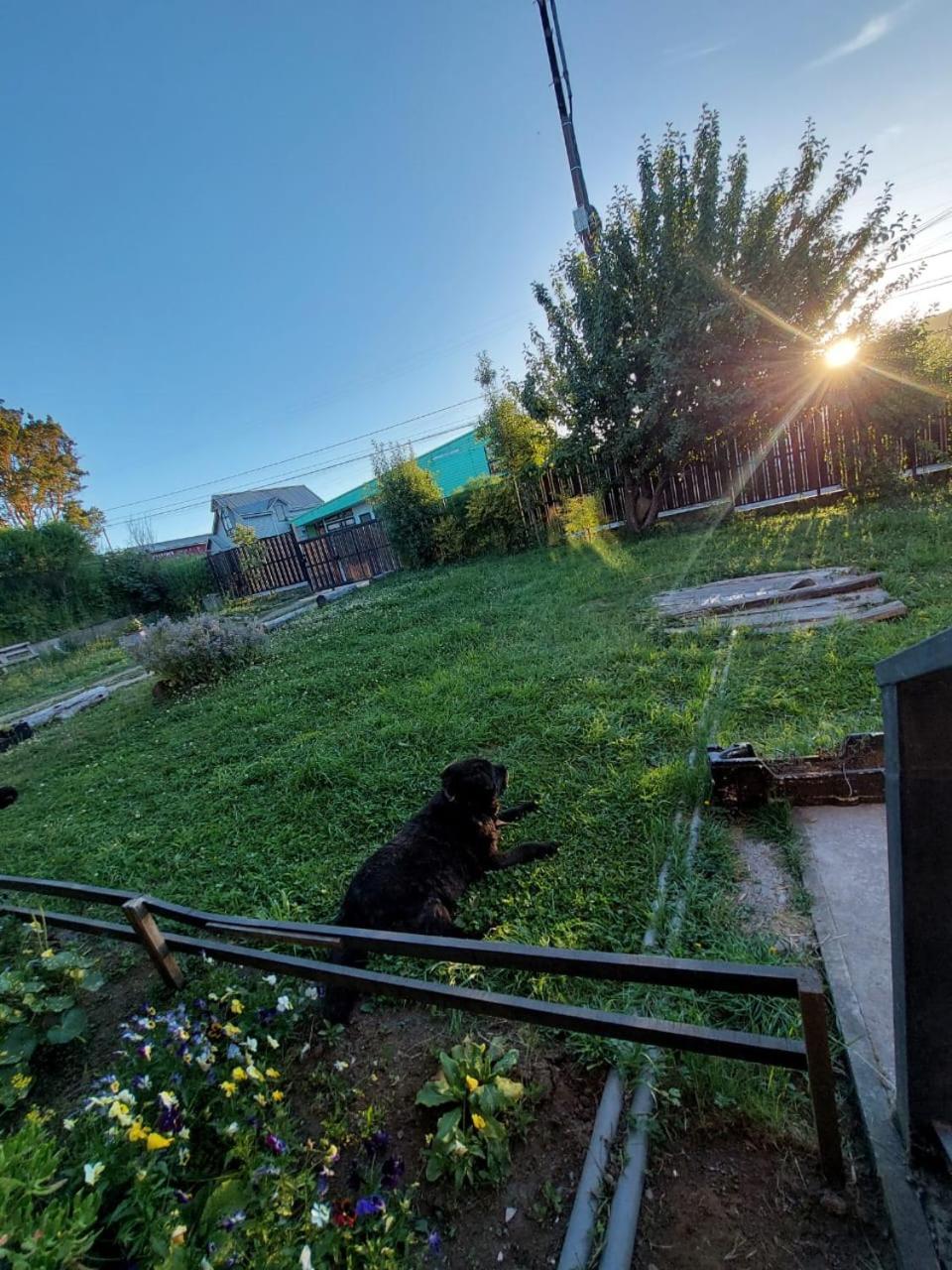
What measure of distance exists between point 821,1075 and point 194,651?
6.76 meters

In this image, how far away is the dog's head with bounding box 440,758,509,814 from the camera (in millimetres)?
2070

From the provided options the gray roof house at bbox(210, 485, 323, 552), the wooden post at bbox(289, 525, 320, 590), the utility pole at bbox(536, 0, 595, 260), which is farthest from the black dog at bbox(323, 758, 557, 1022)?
the gray roof house at bbox(210, 485, 323, 552)

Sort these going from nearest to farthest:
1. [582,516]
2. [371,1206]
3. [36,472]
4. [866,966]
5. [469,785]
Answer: [371,1206] < [866,966] < [469,785] < [582,516] < [36,472]

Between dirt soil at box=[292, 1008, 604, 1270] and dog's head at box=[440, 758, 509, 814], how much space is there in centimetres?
73

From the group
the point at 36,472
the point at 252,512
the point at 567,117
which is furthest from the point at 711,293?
the point at 252,512

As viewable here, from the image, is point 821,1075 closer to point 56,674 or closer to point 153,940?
point 153,940

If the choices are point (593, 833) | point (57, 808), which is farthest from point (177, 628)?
point (593, 833)

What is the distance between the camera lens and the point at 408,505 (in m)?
12.2

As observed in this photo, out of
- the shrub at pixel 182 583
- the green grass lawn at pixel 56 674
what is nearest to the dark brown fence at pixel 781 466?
the green grass lawn at pixel 56 674

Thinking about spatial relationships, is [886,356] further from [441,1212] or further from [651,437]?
[441,1212]

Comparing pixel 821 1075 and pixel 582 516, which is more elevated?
pixel 582 516

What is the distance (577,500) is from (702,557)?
4.03 m

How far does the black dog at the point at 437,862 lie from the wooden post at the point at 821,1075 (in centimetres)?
106

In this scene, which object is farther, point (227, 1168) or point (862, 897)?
point (862, 897)
